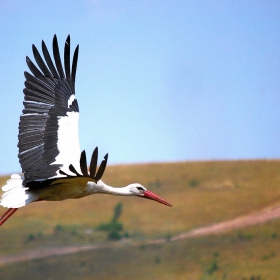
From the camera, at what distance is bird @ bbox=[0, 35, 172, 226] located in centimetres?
955

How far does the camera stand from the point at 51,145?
10320 millimetres

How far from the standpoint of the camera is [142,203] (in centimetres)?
4131

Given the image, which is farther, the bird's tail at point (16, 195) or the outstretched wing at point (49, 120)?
the outstretched wing at point (49, 120)

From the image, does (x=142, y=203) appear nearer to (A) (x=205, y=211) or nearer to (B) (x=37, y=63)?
(A) (x=205, y=211)

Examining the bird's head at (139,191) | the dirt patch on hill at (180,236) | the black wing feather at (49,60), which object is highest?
the black wing feather at (49,60)

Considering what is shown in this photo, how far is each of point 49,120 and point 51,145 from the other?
21.5 inches

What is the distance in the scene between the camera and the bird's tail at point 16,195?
31.3 feet

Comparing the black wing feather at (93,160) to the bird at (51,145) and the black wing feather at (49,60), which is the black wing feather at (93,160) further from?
the black wing feather at (49,60)

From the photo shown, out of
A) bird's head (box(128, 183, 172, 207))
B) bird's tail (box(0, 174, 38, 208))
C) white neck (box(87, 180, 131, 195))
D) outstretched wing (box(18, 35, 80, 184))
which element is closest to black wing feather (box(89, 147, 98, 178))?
outstretched wing (box(18, 35, 80, 184))

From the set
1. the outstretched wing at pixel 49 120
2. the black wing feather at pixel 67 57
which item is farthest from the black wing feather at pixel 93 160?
the black wing feather at pixel 67 57

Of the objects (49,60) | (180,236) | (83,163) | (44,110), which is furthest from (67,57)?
(180,236)

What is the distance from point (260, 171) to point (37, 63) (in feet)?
91.8

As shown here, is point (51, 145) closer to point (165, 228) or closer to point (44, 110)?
point (44, 110)

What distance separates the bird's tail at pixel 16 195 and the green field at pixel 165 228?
926 inches
